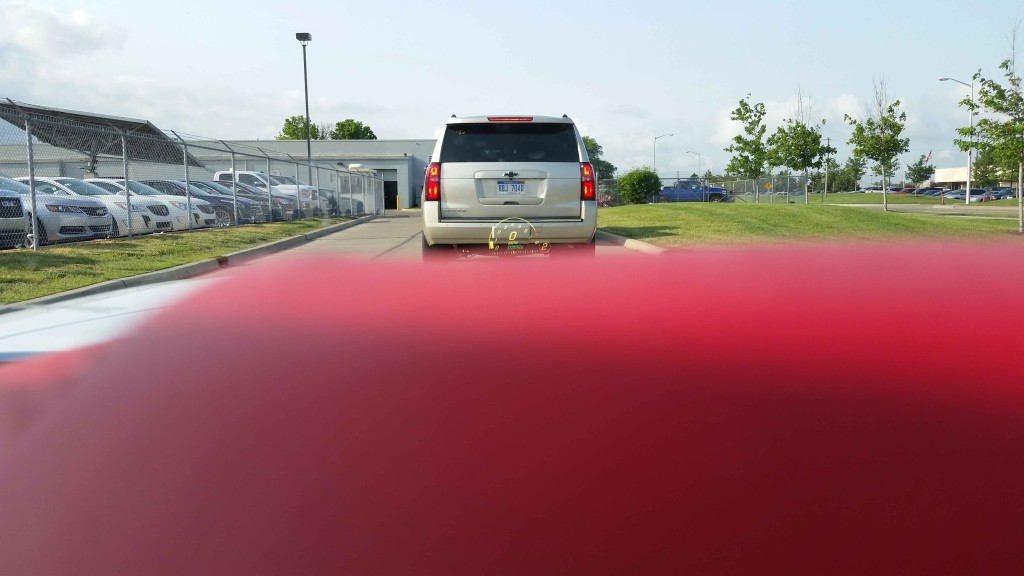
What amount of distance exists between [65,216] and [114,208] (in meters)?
2.05

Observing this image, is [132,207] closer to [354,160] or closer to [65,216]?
[65,216]

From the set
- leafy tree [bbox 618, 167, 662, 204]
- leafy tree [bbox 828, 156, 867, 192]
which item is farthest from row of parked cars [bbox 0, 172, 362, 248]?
leafy tree [bbox 828, 156, 867, 192]

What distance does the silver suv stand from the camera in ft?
29.9

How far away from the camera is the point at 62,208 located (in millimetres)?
14664

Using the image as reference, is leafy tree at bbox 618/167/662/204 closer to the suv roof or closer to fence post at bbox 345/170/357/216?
fence post at bbox 345/170/357/216

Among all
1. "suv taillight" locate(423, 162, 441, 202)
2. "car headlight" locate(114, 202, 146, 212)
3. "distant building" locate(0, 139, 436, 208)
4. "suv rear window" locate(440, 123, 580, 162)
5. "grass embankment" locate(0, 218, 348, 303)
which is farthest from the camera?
"distant building" locate(0, 139, 436, 208)

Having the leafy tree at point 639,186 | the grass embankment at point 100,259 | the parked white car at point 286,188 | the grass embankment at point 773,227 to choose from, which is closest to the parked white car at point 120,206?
the grass embankment at point 100,259

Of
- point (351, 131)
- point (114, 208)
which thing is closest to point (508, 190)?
point (114, 208)

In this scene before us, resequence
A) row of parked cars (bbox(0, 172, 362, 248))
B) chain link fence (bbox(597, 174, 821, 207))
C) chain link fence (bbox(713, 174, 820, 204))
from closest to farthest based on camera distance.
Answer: row of parked cars (bbox(0, 172, 362, 248)) < chain link fence (bbox(597, 174, 821, 207)) < chain link fence (bbox(713, 174, 820, 204))

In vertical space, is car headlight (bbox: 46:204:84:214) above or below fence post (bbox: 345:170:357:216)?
below

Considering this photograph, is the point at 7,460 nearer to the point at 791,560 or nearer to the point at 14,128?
the point at 791,560

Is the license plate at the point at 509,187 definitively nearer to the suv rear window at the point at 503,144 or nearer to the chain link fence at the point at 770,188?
the suv rear window at the point at 503,144

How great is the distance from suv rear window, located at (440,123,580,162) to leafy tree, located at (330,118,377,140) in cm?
10276

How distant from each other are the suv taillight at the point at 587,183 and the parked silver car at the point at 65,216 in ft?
31.1
